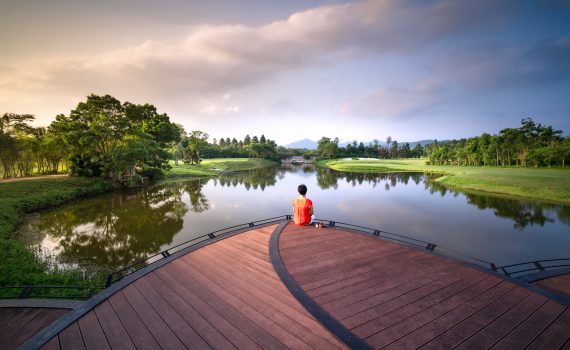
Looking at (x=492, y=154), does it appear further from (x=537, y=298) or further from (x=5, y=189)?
(x=5, y=189)

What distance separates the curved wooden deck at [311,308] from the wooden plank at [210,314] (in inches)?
0.8

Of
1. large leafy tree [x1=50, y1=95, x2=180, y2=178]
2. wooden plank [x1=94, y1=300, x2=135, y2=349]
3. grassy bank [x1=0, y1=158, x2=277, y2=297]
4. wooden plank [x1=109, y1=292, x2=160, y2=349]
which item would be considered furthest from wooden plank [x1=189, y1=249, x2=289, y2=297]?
large leafy tree [x1=50, y1=95, x2=180, y2=178]

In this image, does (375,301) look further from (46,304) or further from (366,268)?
(46,304)

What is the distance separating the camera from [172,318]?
454 cm

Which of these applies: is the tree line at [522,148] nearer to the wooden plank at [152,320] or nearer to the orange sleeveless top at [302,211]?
the orange sleeveless top at [302,211]

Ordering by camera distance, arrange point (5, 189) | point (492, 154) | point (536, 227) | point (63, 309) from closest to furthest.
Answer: point (63, 309) < point (536, 227) < point (5, 189) < point (492, 154)

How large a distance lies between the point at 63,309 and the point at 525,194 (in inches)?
1838

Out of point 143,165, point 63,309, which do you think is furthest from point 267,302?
point 143,165

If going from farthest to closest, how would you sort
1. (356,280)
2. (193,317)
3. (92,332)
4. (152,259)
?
(152,259) → (356,280) → (193,317) → (92,332)

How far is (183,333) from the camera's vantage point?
4.11m

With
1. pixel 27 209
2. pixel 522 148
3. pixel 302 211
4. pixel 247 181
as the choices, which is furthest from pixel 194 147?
pixel 522 148

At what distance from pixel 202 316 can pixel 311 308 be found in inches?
87.7

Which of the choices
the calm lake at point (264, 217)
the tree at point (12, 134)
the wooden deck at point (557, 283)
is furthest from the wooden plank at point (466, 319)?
the tree at point (12, 134)

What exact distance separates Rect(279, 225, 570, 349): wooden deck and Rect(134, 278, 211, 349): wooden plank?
2404 millimetres
